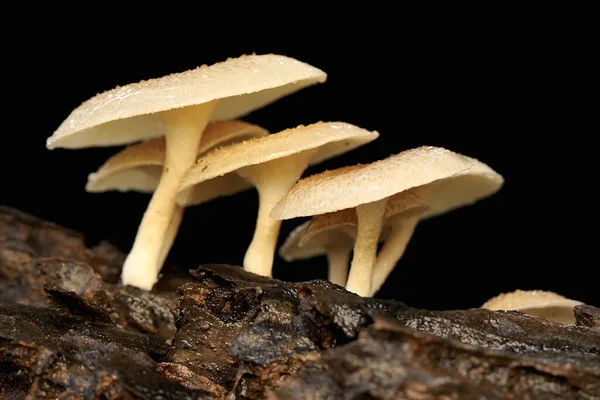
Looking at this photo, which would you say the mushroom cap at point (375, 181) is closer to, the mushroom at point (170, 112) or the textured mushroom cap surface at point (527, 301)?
the mushroom at point (170, 112)

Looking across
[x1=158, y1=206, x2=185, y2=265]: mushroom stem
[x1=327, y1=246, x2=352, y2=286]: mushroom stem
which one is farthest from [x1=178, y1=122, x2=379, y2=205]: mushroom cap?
[x1=327, y1=246, x2=352, y2=286]: mushroom stem

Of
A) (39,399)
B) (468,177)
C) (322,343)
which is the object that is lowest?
(39,399)

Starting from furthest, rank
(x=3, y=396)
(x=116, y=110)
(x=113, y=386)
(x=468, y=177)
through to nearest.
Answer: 1. (x=468, y=177)
2. (x=116, y=110)
3. (x=3, y=396)
4. (x=113, y=386)

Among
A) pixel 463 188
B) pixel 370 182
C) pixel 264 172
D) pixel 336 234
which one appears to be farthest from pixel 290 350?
pixel 463 188

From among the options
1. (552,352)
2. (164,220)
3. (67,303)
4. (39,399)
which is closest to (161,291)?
(164,220)

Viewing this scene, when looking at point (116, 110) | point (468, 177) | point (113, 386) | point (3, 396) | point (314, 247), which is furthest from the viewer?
point (314, 247)

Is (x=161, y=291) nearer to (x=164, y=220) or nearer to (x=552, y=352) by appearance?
(x=164, y=220)
